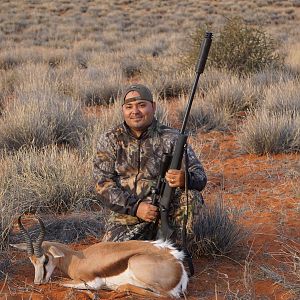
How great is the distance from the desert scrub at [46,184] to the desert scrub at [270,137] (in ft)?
9.04

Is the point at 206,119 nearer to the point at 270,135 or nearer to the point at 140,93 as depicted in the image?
the point at 270,135

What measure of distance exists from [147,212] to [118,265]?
2.46ft

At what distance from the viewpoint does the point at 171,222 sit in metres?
4.66

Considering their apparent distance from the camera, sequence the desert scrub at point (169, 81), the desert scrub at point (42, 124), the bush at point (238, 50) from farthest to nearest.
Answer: the bush at point (238, 50), the desert scrub at point (169, 81), the desert scrub at point (42, 124)

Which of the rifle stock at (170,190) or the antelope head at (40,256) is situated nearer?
the antelope head at (40,256)

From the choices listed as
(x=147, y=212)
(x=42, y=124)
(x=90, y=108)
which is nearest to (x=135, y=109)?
(x=147, y=212)

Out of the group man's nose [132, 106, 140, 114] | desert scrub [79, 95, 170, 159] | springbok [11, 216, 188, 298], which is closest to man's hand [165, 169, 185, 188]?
springbok [11, 216, 188, 298]

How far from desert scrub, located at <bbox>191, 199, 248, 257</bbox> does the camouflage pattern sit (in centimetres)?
34

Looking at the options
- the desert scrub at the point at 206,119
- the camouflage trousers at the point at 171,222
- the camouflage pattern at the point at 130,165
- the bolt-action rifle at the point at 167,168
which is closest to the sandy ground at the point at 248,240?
the camouflage trousers at the point at 171,222

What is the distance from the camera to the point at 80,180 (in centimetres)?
621

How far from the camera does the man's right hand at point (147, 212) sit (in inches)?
174

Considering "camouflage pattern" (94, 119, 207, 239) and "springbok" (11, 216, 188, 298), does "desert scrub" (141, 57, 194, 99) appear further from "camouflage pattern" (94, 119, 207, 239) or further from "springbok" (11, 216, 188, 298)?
"springbok" (11, 216, 188, 298)

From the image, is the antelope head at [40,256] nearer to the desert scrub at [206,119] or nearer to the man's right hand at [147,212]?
the man's right hand at [147,212]

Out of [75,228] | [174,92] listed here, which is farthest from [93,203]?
[174,92]
